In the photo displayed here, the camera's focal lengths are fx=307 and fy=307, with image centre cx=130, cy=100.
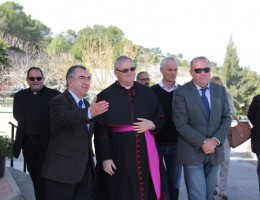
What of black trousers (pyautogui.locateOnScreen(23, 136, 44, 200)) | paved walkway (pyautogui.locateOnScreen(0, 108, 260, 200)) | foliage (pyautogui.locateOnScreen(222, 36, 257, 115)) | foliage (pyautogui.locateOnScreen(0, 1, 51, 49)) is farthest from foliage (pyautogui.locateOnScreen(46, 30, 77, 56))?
black trousers (pyautogui.locateOnScreen(23, 136, 44, 200))

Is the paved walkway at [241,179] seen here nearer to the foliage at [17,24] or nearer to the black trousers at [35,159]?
the black trousers at [35,159]

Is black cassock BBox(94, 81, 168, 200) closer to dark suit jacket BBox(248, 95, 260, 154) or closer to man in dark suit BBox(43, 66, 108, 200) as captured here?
man in dark suit BBox(43, 66, 108, 200)

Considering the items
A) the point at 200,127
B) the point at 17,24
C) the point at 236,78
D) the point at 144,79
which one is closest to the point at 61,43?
the point at 17,24

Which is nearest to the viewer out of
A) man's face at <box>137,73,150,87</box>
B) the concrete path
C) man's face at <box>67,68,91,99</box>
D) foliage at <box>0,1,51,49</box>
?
man's face at <box>67,68,91,99</box>

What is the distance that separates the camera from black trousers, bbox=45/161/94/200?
3109 millimetres

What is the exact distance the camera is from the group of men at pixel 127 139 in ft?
10.1

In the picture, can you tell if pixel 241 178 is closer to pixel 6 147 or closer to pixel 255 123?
pixel 255 123

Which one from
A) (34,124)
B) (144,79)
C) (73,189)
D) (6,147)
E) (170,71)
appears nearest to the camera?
(73,189)

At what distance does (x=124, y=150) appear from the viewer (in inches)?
129

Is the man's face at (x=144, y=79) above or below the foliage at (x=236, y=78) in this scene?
below

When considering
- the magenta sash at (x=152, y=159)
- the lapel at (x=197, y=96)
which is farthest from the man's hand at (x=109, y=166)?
the lapel at (x=197, y=96)

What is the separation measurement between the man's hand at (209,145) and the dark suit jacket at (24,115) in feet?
6.67

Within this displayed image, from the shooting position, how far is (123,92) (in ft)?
11.2

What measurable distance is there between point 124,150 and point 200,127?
0.91m
